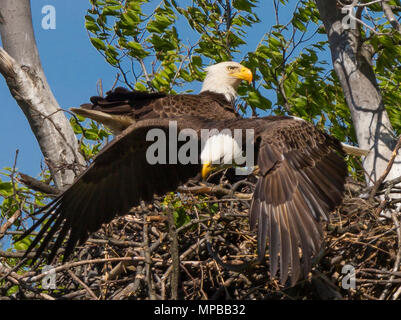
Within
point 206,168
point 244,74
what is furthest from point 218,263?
point 244,74

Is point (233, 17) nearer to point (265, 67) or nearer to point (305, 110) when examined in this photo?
point (265, 67)

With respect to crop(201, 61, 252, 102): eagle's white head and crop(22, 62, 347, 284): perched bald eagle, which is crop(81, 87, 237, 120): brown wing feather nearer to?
crop(22, 62, 347, 284): perched bald eagle

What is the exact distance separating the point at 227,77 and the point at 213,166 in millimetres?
1940

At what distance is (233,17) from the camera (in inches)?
312

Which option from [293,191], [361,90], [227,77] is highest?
[227,77]

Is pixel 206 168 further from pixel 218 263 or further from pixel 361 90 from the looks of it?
pixel 361 90

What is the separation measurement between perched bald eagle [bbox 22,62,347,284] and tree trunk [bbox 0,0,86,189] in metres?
0.35

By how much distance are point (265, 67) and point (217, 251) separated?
2923 mm

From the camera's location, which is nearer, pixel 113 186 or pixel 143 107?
pixel 113 186

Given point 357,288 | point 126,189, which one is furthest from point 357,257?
point 126,189

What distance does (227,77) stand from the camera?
7.43 metres

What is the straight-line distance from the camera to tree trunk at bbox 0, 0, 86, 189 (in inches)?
260

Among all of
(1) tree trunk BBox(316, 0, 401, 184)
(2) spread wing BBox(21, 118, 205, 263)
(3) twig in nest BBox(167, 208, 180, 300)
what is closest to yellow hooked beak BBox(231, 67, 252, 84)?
(1) tree trunk BBox(316, 0, 401, 184)

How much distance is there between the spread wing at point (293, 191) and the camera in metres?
4.53
